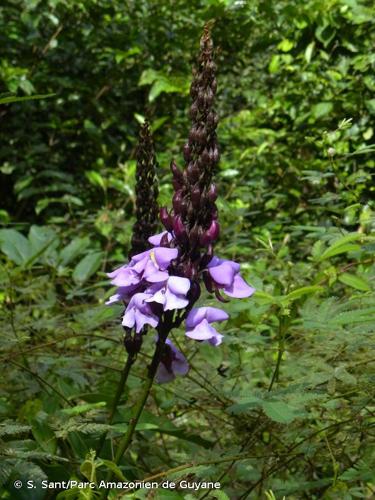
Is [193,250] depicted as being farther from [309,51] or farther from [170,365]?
[309,51]

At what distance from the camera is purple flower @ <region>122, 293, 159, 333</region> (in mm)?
1147

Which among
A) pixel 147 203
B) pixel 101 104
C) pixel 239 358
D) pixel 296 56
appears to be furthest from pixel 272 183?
pixel 147 203

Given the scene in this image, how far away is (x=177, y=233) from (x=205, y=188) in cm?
10

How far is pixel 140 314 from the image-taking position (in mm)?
1155

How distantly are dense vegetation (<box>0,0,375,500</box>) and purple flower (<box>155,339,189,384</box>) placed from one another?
6.0 inches

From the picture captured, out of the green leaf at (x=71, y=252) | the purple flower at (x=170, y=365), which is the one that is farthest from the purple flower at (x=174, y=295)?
the green leaf at (x=71, y=252)

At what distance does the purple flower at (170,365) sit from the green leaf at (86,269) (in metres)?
1.31

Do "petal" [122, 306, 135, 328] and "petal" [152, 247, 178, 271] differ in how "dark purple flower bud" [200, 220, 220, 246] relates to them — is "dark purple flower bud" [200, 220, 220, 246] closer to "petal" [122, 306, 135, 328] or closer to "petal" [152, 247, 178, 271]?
"petal" [152, 247, 178, 271]

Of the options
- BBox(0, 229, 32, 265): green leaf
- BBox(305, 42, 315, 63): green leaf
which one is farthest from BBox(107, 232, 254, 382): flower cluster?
BBox(305, 42, 315, 63): green leaf

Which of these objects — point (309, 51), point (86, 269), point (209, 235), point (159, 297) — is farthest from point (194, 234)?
point (309, 51)

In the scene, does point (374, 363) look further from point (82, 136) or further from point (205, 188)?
point (82, 136)

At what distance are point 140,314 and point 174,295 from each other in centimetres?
9

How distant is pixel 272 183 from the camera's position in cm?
462

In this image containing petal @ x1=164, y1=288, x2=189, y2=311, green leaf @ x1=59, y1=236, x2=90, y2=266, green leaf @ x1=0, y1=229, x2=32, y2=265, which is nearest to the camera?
petal @ x1=164, y1=288, x2=189, y2=311
